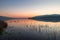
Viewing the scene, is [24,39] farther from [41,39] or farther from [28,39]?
[41,39]

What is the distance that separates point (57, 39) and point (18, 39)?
6.29 feet

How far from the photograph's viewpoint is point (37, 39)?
216 inches

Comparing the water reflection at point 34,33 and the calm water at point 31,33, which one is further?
the water reflection at point 34,33

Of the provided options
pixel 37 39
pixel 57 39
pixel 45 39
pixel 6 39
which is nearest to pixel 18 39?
pixel 6 39

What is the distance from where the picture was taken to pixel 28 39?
17.7ft

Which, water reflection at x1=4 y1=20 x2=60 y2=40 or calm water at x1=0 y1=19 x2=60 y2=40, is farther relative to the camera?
water reflection at x1=4 y1=20 x2=60 y2=40

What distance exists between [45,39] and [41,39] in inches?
7.9

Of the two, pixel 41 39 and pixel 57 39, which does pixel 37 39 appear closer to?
pixel 41 39

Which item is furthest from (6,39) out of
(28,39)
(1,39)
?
(28,39)

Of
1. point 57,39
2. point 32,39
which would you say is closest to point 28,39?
point 32,39

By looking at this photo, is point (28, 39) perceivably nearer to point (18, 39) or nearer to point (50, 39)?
point (18, 39)

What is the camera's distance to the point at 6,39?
534 centimetres

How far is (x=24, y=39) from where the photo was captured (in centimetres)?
543

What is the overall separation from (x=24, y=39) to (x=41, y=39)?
33.4 inches
